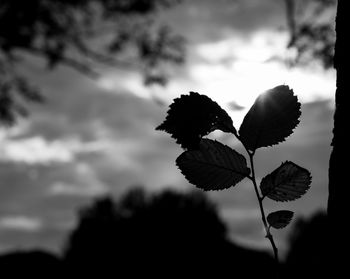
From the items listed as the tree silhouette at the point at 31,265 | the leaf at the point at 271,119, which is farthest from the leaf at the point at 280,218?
the tree silhouette at the point at 31,265

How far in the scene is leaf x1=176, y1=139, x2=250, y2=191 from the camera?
627 millimetres

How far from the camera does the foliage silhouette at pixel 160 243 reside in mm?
12398

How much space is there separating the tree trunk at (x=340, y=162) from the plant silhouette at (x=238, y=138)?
0.08 meters

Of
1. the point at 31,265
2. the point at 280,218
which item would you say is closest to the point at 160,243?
the point at 31,265

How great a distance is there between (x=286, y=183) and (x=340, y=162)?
0.40ft

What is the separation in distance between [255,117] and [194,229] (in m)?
29.1

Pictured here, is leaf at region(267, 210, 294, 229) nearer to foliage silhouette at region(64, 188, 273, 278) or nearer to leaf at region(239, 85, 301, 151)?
leaf at region(239, 85, 301, 151)

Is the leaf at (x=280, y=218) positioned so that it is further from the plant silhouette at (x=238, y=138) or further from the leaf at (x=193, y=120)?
the leaf at (x=193, y=120)

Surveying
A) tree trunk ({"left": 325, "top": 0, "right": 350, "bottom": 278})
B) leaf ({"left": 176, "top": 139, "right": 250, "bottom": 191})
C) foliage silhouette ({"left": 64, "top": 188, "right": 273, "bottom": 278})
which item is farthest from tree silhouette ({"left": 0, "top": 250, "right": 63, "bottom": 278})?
tree trunk ({"left": 325, "top": 0, "right": 350, "bottom": 278})

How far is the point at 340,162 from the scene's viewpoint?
0.53m

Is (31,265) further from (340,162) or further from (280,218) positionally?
(340,162)

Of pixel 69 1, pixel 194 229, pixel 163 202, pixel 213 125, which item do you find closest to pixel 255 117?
pixel 213 125

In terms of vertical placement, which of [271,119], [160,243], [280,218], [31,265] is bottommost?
[280,218]

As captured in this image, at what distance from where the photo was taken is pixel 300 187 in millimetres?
649
